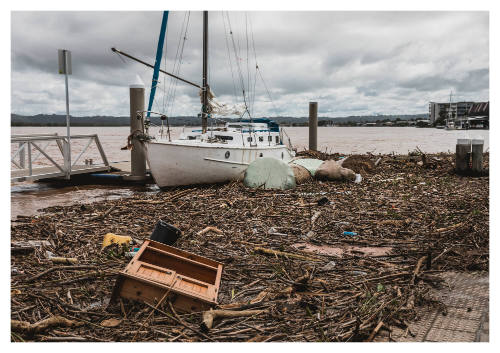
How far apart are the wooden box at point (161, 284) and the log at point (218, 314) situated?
115 mm

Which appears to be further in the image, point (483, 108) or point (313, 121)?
point (313, 121)

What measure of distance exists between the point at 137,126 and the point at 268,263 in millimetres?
10884

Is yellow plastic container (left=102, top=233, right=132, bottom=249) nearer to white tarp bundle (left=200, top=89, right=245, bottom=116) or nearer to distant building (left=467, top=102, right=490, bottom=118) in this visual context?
distant building (left=467, top=102, right=490, bottom=118)

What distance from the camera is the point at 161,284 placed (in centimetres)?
354

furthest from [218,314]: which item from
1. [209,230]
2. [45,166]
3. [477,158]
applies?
[45,166]

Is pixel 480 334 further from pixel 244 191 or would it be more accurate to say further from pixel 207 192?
pixel 207 192

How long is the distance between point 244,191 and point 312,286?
6.90 m

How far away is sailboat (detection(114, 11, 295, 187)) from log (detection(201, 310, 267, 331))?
967 cm

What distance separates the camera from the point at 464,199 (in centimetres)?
855

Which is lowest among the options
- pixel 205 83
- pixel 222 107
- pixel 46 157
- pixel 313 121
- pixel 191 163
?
pixel 191 163

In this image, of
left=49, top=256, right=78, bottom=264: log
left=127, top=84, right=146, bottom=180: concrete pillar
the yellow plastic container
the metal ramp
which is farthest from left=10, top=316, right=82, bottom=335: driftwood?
left=127, top=84, right=146, bottom=180: concrete pillar

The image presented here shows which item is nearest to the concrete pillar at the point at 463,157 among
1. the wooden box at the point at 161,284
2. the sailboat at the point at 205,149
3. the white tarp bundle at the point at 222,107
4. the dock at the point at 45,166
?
the sailboat at the point at 205,149

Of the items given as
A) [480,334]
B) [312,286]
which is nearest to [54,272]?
[312,286]

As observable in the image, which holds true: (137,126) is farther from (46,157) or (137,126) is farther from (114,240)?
(114,240)
